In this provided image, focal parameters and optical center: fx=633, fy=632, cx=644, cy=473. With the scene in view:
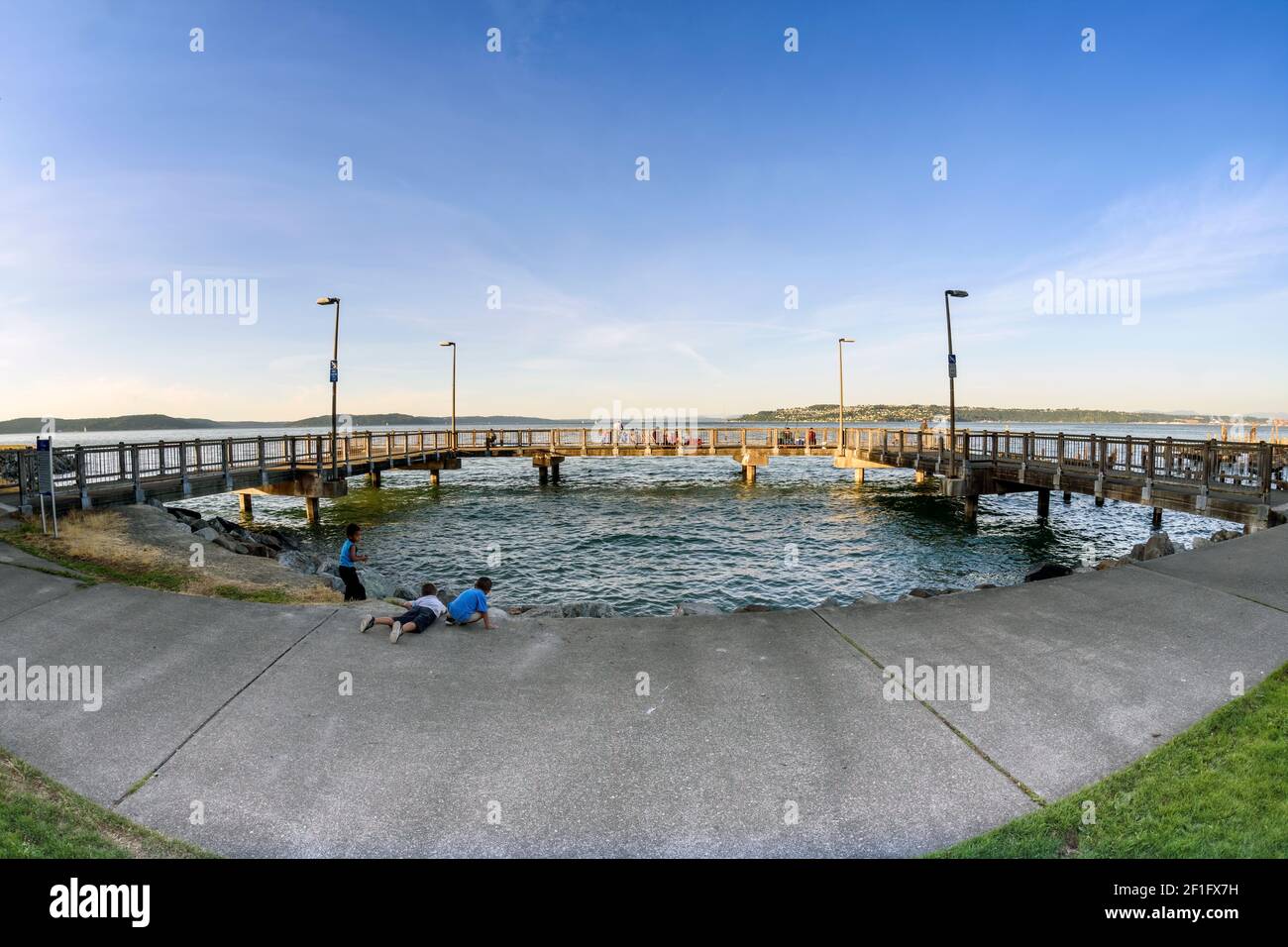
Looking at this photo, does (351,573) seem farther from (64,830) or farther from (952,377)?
(952,377)

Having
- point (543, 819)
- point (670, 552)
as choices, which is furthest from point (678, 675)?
point (670, 552)

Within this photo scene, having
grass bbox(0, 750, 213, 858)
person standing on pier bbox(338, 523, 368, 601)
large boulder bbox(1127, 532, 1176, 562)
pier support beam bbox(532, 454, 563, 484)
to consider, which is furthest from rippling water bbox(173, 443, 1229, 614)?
grass bbox(0, 750, 213, 858)

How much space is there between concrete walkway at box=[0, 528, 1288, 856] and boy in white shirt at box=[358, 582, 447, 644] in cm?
21

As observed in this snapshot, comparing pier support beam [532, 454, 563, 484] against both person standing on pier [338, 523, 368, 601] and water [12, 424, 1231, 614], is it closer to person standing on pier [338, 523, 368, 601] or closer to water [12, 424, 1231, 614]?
water [12, 424, 1231, 614]

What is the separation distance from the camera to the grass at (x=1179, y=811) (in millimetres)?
3861

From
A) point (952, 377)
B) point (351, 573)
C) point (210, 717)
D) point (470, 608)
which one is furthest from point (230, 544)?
point (952, 377)

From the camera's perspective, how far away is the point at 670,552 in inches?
922

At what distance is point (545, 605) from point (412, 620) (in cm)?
611

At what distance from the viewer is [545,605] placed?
13.9 metres

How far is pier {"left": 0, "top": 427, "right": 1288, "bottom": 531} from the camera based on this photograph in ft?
57.1

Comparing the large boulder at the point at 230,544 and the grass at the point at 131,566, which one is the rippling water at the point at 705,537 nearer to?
the large boulder at the point at 230,544
